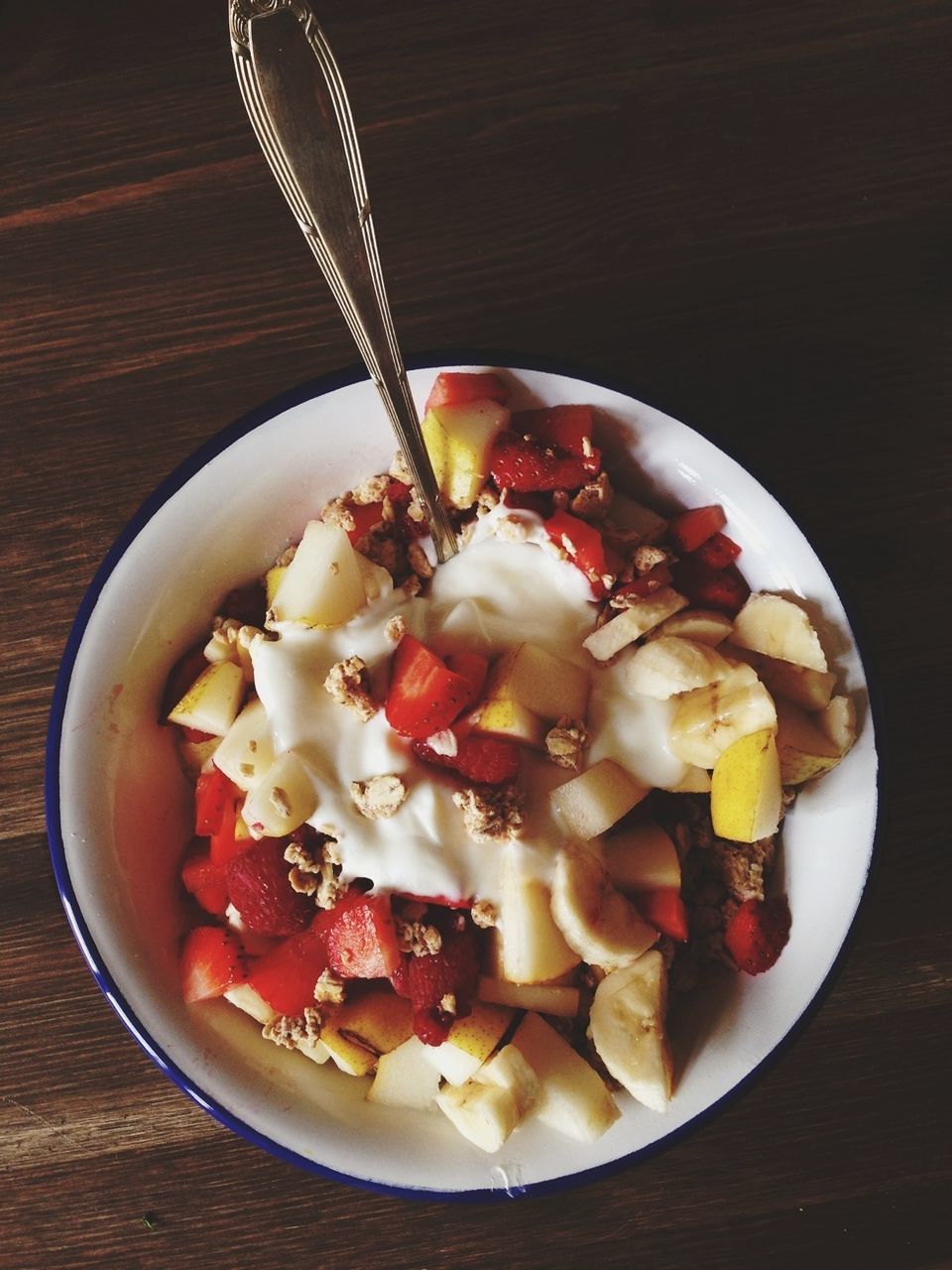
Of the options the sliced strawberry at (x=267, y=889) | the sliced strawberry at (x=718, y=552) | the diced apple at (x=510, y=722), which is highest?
the sliced strawberry at (x=718, y=552)

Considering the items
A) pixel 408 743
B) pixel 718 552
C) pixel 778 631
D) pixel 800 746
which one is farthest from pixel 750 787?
pixel 408 743

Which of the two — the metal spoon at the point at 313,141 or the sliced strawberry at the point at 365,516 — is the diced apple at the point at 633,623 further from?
the metal spoon at the point at 313,141

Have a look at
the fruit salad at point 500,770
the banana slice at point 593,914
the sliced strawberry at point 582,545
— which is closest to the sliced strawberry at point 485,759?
the fruit salad at point 500,770

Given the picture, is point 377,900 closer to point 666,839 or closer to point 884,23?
point 666,839

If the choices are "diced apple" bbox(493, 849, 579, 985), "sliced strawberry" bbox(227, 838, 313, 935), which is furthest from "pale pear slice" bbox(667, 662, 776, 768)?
"sliced strawberry" bbox(227, 838, 313, 935)

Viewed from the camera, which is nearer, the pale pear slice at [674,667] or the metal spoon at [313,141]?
the metal spoon at [313,141]

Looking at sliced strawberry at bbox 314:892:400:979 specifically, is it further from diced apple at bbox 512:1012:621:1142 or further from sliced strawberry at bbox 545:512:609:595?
sliced strawberry at bbox 545:512:609:595

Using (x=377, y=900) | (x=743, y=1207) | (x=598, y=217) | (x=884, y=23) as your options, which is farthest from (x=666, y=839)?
(x=884, y=23)
